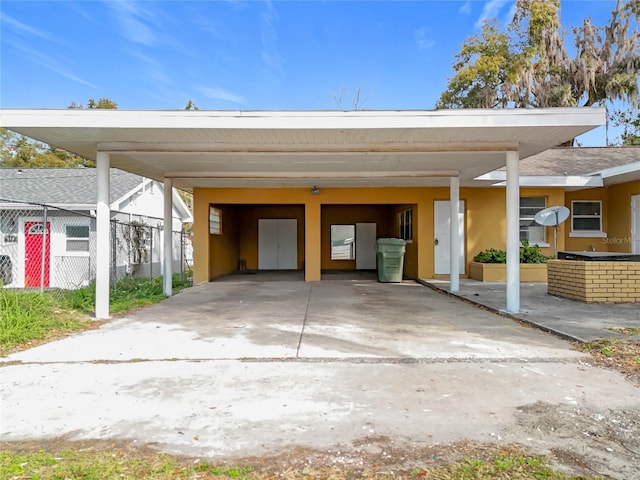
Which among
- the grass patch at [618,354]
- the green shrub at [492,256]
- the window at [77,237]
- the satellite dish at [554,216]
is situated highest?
the satellite dish at [554,216]

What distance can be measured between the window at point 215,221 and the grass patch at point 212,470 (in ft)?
35.1

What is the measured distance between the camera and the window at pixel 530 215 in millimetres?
13094

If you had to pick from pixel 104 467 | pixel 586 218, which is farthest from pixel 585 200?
pixel 104 467

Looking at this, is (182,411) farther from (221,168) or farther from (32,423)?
(221,168)

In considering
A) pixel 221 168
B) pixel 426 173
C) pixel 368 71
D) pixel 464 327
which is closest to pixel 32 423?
pixel 464 327

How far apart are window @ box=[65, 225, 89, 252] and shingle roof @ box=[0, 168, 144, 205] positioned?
84cm

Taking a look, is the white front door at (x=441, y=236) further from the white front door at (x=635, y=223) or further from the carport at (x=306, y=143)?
the white front door at (x=635, y=223)

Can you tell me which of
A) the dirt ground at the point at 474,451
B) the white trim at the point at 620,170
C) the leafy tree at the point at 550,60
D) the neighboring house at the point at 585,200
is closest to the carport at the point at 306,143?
the neighboring house at the point at 585,200

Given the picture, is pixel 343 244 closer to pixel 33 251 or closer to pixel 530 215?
pixel 530 215

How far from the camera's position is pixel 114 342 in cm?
527

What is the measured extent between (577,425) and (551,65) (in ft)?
77.7

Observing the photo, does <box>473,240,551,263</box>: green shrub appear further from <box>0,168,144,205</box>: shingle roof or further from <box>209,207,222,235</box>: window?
<box>0,168,144,205</box>: shingle roof

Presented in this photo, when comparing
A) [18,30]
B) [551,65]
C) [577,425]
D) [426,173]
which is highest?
[551,65]

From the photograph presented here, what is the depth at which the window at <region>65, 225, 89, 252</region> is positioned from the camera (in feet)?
43.9
